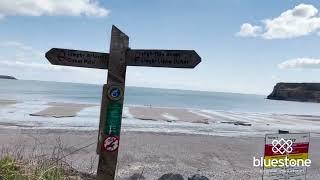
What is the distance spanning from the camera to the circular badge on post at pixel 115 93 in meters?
5.85

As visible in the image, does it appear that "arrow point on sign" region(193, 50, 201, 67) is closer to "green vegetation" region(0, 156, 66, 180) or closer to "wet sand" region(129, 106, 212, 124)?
"green vegetation" region(0, 156, 66, 180)

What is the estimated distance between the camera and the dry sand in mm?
11180

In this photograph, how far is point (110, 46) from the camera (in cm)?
592

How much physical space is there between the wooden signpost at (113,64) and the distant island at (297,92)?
457 feet

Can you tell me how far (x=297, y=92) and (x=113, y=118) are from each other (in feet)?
502

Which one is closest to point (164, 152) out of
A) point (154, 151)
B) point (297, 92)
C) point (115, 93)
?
point (154, 151)

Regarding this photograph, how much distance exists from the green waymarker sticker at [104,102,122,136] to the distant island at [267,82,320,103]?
139m

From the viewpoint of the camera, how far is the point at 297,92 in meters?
152

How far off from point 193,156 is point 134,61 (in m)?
8.28

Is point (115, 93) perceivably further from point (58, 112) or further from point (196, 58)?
point (58, 112)

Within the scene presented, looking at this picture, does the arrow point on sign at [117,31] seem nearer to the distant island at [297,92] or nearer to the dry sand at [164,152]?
the dry sand at [164,152]

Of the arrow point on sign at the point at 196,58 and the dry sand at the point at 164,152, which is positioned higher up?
the arrow point on sign at the point at 196,58

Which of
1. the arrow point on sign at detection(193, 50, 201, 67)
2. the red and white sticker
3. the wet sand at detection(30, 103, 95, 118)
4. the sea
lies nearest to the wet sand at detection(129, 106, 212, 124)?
the sea

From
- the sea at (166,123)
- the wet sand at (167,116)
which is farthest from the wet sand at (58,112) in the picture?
the wet sand at (167,116)
